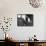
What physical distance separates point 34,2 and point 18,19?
0.81 m

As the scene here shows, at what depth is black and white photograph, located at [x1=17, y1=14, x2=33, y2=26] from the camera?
4102mm

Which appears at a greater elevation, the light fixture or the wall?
the light fixture

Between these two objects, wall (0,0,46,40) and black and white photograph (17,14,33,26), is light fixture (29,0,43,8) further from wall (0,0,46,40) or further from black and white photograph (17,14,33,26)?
black and white photograph (17,14,33,26)

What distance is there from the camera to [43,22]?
163 inches

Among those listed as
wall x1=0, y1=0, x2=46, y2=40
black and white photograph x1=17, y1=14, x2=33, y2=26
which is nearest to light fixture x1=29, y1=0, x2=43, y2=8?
wall x1=0, y1=0, x2=46, y2=40

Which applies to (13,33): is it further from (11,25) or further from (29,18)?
(29,18)

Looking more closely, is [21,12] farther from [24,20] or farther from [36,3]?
[36,3]

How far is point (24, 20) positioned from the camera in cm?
411

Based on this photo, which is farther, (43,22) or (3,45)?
(43,22)

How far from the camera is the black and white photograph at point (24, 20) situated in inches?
161

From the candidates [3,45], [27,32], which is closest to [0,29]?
[3,45]

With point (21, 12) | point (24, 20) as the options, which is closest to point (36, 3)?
point (21, 12)

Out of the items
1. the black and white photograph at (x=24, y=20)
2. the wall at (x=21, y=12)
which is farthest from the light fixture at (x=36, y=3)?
the black and white photograph at (x=24, y=20)

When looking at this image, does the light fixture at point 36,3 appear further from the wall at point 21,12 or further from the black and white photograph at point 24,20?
the black and white photograph at point 24,20
